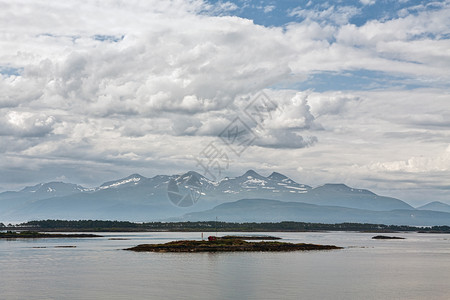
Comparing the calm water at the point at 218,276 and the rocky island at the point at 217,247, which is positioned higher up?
the rocky island at the point at 217,247

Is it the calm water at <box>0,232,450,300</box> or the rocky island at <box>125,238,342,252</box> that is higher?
the rocky island at <box>125,238,342,252</box>

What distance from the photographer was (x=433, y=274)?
8925 centimetres

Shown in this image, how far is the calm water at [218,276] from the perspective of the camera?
65.0m

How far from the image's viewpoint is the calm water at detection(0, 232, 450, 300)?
65000 millimetres

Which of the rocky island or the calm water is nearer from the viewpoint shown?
the calm water

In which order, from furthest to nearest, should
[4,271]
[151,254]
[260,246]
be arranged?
1. [260,246]
2. [151,254]
3. [4,271]

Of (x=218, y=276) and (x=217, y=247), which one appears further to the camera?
(x=217, y=247)

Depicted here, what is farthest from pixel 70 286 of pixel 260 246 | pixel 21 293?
pixel 260 246

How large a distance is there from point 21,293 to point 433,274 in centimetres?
6357

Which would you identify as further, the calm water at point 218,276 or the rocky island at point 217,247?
the rocky island at point 217,247

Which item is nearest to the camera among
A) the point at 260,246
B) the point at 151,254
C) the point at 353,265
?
the point at 353,265

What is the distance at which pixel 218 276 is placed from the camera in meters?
80.4

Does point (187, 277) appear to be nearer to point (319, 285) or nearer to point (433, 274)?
point (319, 285)

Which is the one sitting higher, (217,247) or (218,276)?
(217,247)
